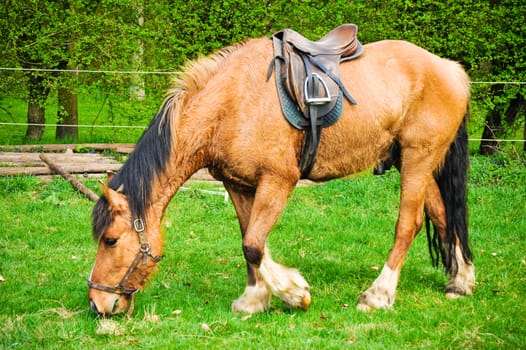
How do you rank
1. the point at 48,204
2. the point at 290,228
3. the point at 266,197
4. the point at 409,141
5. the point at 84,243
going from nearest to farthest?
1. the point at 266,197
2. the point at 409,141
3. the point at 84,243
4. the point at 290,228
5. the point at 48,204

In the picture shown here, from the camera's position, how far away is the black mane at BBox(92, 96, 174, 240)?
4.74m

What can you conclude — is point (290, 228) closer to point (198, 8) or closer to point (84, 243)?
point (84, 243)

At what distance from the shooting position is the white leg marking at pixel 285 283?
5.05 metres

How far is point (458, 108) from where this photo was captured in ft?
18.8

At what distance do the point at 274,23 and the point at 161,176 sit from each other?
8.21 m

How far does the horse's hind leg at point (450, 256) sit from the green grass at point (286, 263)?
0.48 ft

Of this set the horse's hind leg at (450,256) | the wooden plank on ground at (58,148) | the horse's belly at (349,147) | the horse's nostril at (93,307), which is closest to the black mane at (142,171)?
the horse's nostril at (93,307)

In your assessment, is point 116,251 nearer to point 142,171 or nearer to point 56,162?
point 142,171

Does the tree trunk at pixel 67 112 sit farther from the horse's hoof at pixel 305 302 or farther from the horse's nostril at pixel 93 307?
the horse's hoof at pixel 305 302

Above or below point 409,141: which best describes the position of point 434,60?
above

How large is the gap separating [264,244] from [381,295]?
114 cm

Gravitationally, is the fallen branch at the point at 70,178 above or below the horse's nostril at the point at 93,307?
below

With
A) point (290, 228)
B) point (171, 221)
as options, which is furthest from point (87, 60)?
point (290, 228)

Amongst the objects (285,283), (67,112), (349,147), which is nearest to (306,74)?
(349,147)
